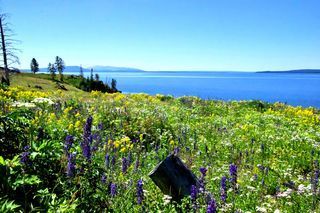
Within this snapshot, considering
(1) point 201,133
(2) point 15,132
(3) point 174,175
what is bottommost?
(1) point 201,133

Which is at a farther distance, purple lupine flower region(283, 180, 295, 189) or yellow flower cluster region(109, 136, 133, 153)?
yellow flower cluster region(109, 136, 133, 153)

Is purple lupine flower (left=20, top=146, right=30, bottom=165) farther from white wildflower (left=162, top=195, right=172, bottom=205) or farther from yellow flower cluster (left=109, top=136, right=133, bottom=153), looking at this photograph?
yellow flower cluster (left=109, top=136, right=133, bottom=153)

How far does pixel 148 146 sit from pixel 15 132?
545 centimetres

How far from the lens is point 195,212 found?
443cm

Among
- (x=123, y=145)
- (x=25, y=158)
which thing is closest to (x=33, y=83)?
(x=123, y=145)

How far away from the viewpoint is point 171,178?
551 centimetres

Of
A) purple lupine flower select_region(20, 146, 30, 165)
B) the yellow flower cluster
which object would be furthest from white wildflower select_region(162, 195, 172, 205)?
the yellow flower cluster

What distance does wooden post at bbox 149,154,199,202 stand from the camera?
5.47 m

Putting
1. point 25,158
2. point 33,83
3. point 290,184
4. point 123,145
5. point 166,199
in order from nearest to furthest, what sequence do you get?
point 25,158, point 166,199, point 290,184, point 123,145, point 33,83

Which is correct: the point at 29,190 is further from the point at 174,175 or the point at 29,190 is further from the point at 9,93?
the point at 9,93

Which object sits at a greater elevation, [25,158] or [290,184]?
[25,158]

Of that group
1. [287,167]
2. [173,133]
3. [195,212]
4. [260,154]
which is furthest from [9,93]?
[195,212]

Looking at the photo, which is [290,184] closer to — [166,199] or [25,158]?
[166,199]

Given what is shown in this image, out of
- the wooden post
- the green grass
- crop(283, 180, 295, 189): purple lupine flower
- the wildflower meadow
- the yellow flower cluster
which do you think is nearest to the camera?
the wildflower meadow
